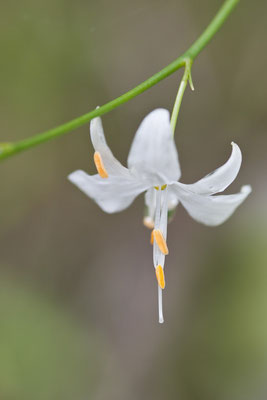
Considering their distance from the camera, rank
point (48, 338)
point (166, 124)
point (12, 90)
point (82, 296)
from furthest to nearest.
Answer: point (82, 296) → point (12, 90) → point (48, 338) → point (166, 124)

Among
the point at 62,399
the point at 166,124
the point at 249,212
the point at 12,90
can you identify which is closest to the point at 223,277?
the point at 249,212

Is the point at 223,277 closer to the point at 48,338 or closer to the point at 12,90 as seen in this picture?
the point at 48,338

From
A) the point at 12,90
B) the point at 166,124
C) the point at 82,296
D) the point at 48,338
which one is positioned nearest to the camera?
the point at 166,124

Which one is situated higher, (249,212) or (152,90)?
(152,90)

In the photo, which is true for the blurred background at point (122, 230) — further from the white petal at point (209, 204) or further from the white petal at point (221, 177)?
the white petal at point (221, 177)

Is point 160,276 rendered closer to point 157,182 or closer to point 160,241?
point 160,241

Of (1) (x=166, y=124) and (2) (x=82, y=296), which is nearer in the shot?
(1) (x=166, y=124)

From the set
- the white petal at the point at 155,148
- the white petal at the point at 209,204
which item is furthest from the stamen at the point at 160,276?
the white petal at the point at 155,148

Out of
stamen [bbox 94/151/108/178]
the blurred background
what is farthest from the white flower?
the blurred background
